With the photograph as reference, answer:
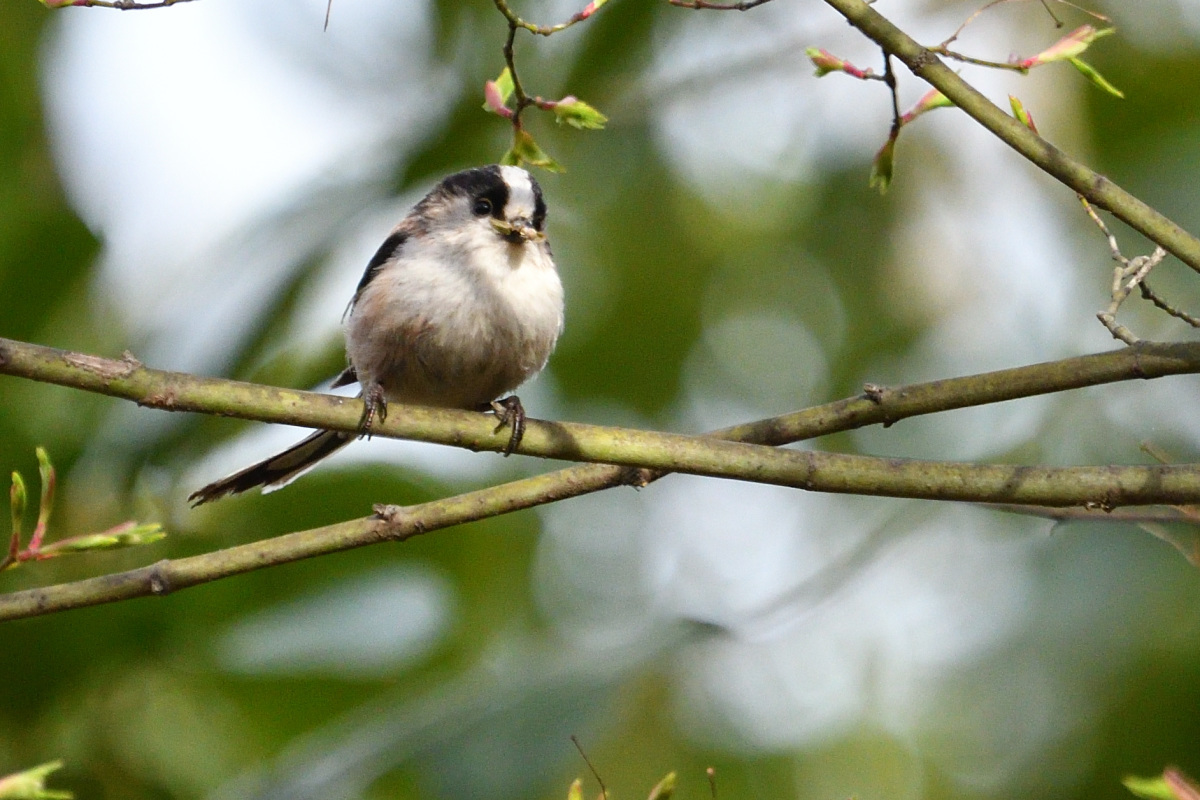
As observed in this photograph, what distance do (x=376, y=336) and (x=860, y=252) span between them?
13.8 ft

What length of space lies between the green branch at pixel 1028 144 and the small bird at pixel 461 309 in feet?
5.56

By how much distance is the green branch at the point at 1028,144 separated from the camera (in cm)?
245

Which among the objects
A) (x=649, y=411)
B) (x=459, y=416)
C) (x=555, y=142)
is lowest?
(x=649, y=411)

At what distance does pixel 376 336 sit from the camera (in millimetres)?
4035

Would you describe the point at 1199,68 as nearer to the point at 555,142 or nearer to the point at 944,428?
the point at 944,428

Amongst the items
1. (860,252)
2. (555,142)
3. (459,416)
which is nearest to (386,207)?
(459,416)

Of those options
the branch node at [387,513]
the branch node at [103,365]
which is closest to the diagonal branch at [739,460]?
the branch node at [103,365]

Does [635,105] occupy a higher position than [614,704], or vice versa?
[635,105]

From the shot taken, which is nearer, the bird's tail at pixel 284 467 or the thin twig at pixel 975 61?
the thin twig at pixel 975 61

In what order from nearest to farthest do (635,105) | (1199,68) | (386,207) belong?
(386,207) → (1199,68) → (635,105)

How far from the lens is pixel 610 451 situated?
2.70 metres

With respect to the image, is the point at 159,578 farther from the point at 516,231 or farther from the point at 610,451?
the point at 516,231

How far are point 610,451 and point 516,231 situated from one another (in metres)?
1.53

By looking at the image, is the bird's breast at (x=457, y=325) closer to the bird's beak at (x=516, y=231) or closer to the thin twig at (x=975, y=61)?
the bird's beak at (x=516, y=231)
